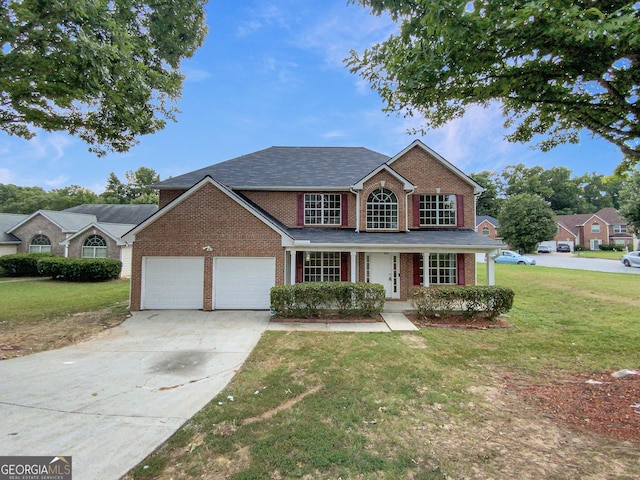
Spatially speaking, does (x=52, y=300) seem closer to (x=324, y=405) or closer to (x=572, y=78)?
(x=324, y=405)

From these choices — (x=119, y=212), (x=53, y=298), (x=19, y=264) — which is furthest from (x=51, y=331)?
(x=119, y=212)

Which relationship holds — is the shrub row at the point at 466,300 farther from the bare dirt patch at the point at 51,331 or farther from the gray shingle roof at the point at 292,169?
the bare dirt patch at the point at 51,331

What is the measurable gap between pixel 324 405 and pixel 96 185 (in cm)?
7079

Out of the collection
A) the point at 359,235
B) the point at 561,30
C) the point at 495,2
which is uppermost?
the point at 495,2

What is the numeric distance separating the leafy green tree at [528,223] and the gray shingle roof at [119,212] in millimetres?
45799

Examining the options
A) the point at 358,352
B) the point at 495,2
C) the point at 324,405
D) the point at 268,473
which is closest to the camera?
the point at 268,473

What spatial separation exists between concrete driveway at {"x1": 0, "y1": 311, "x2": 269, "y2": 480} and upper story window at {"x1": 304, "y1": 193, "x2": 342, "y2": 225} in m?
6.33

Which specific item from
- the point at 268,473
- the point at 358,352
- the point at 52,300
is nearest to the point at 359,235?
the point at 358,352

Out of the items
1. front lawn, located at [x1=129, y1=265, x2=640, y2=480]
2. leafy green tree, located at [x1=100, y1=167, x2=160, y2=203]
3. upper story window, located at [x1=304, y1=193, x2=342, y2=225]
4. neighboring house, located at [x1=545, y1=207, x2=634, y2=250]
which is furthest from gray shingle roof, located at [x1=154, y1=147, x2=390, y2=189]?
neighboring house, located at [x1=545, y1=207, x2=634, y2=250]

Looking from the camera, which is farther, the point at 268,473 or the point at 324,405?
the point at 324,405

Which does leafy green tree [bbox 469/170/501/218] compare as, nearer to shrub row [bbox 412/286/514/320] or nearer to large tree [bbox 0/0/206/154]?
shrub row [bbox 412/286/514/320]

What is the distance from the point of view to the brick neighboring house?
50.2 meters

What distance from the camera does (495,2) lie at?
4051mm

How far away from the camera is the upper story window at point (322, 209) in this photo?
1345cm
